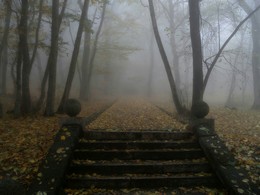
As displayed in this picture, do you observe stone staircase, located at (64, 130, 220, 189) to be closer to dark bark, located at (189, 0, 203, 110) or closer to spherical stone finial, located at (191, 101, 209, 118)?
spherical stone finial, located at (191, 101, 209, 118)

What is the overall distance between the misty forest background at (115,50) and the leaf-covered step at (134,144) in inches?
157

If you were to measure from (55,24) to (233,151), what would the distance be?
31.2 ft

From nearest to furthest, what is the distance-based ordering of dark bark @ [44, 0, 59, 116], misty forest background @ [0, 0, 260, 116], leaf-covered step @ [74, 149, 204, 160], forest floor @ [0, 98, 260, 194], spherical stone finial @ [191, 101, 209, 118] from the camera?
1. forest floor @ [0, 98, 260, 194]
2. leaf-covered step @ [74, 149, 204, 160]
3. spherical stone finial @ [191, 101, 209, 118]
4. misty forest background @ [0, 0, 260, 116]
5. dark bark @ [44, 0, 59, 116]

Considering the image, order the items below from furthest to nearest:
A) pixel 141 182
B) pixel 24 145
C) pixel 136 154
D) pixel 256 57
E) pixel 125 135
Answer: pixel 256 57 < pixel 125 135 < pixel 24 145 < pixel 136 154 < pixel 141 182

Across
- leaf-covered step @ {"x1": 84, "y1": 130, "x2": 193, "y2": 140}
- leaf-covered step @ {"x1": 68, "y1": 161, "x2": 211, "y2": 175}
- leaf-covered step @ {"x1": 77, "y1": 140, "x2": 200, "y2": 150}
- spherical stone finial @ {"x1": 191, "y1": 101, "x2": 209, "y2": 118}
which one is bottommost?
leaf-covered step @ {"x1": 68, "y1": 161, "x2": 211, "y2": 175}

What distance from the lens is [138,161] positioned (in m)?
7.29

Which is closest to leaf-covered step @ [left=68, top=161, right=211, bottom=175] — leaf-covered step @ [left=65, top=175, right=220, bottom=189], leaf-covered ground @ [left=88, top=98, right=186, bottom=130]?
leaf-covered step @ [left=65, top=175, right=220, bottom=189]

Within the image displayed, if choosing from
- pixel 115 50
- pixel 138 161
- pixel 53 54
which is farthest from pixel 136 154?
pixel 115 50

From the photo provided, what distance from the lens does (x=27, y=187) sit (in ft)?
19.8

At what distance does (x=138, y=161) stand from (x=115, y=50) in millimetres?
25519

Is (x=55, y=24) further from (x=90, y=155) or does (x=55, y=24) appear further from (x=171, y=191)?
(x=171, y=191)

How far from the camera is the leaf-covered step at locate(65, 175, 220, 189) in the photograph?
6.39m

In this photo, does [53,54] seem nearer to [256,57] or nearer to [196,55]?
[196,55]

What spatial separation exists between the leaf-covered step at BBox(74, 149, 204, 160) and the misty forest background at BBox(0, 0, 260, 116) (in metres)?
4.45
